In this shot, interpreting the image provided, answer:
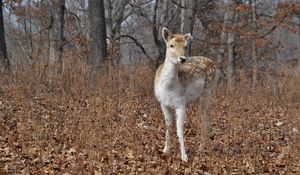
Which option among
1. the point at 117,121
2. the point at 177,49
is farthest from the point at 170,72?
the point at 117,121

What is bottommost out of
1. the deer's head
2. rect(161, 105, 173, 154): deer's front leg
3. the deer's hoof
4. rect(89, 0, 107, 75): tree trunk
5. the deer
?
the deer's hoof

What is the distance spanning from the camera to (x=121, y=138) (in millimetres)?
7750

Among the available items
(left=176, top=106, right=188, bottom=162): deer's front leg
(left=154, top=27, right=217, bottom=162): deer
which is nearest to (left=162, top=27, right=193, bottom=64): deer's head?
(left=154, top=27, right=217, bottom=162): deer

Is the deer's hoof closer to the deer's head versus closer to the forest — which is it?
the forest

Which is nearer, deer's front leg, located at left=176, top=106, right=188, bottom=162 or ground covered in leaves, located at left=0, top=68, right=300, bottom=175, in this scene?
ground covered in leaves, located at left=0, top=68, right=300, bottom=175

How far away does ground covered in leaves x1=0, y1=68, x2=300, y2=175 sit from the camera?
6.54 metres

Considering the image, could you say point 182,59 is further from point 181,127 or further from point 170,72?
point 181,127

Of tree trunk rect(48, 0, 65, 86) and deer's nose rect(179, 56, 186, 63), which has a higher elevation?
tree trunk rect(48, 0, 65, 86)

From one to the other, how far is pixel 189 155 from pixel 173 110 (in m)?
0.76

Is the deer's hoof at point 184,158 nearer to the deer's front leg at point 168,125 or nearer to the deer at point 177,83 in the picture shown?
the deer at point 177,83

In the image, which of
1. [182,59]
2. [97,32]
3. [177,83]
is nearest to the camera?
[182,59]

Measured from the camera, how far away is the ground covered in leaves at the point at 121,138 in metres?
6.54

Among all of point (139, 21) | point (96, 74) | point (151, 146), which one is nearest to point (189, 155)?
point (151, 146)

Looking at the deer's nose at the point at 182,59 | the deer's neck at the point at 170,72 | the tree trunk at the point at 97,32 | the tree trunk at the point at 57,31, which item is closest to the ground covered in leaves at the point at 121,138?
the deer's neck at the point at 170,72
